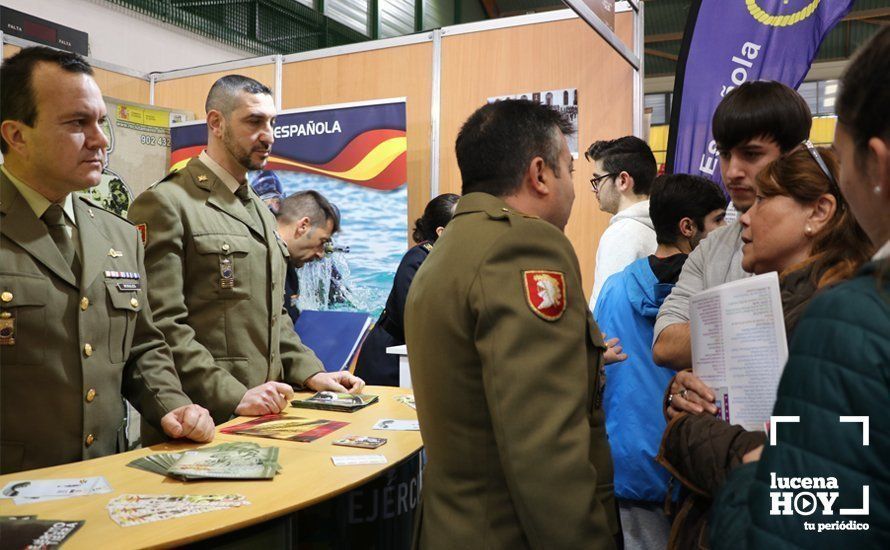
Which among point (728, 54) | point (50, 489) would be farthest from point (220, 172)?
point (728, 54)

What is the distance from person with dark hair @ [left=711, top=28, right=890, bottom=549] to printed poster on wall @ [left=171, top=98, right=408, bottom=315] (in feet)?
12.1

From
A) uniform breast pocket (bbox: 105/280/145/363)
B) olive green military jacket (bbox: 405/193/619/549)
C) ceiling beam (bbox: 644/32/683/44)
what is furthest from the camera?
ceiling beam (bbox: 644/32/683/44)

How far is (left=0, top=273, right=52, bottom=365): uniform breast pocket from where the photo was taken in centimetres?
156

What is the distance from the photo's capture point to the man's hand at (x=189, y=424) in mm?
1727

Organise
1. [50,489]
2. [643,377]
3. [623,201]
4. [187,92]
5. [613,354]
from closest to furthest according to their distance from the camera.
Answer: [50,489], [613,354], [643,377], [623,201], [187,92]

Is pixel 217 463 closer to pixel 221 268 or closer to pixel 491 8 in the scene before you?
pixel 221 268

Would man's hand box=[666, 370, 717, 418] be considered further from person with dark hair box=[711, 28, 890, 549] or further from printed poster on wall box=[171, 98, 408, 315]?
printed poster on wall box=[171, 98, 408, 315]

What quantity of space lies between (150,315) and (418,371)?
38.3 inches

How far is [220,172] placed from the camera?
96.8 inches

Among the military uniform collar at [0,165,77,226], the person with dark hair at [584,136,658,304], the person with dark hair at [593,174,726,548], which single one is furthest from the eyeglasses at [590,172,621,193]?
the military uniform collar at [0,165,77,226]

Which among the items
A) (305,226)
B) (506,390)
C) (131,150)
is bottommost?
(506,390)

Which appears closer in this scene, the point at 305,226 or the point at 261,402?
the point at 261,402

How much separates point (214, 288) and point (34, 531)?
4.00 feet

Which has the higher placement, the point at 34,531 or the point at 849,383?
the point at 849,383
